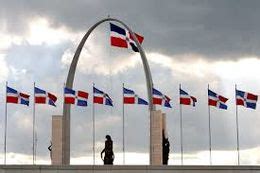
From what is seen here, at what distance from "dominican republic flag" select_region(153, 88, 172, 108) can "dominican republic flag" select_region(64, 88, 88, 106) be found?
561 cm

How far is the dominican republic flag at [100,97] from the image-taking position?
57844mm

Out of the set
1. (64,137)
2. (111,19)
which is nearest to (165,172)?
(64,137)

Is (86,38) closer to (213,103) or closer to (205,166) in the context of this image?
(213,103)

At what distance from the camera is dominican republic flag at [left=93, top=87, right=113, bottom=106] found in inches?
2277

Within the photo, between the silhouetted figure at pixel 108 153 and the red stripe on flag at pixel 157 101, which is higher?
the red stripe on flag at pixel 157 101

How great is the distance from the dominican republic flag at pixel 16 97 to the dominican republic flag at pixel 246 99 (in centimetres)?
1737

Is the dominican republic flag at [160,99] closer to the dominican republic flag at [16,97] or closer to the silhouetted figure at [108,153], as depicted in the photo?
the silhouetted figure at [108,153]

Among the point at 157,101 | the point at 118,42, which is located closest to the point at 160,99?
the point at 157,101

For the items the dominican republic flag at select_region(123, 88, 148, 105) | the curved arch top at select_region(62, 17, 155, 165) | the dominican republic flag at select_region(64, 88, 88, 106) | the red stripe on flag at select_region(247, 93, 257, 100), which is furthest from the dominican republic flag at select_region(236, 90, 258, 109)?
the dominican republic flag at select_region(64, 88, 88, 106)

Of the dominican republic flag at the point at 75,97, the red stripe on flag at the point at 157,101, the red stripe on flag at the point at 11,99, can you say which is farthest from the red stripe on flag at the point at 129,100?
the red stripe on flag at the point at 11,99

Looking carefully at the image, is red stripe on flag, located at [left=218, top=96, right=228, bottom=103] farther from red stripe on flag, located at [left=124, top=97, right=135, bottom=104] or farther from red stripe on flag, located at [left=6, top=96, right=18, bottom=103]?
red stripe on flag, located at [left=6, top=96, right=18, bottom=103]

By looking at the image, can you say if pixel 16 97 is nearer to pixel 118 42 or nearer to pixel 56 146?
pixel 56 146

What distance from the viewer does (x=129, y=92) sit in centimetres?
5791

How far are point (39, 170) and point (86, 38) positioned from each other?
17.5m
